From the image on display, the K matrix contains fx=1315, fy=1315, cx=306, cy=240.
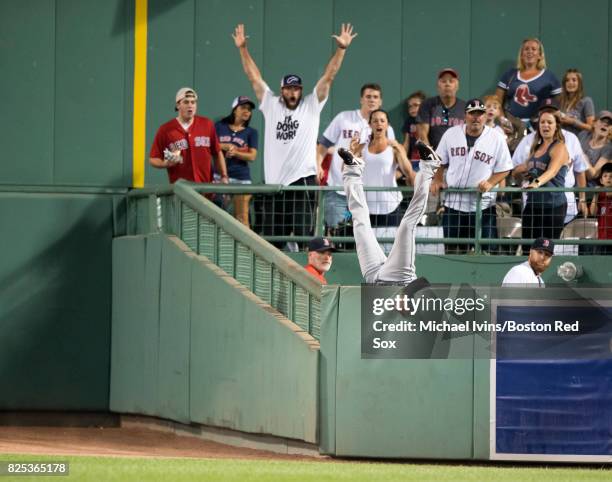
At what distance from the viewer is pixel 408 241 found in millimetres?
12727

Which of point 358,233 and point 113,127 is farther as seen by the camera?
point 113,127

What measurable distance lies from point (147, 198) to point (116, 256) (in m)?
1.10

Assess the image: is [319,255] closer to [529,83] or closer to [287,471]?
[287,471]

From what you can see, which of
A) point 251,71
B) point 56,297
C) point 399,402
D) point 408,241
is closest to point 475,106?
point 408,241

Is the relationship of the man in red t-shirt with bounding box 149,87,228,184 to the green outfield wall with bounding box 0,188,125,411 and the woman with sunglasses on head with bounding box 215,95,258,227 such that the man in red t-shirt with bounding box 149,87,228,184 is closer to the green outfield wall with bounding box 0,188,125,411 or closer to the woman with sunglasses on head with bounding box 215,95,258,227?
the woman with sunglasses on head with bounding box 215,95,258,227

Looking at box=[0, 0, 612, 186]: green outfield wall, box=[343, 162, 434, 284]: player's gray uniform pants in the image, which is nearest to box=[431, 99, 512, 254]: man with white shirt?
box=[343, 162, 434, 284]: player's gray uniform pants

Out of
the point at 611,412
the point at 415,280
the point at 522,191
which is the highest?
the point at 522,191

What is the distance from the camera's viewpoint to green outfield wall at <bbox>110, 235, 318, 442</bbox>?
512 inches

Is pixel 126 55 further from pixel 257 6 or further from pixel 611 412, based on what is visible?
pixel 611 412

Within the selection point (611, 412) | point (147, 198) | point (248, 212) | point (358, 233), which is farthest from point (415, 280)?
point (147, 198)

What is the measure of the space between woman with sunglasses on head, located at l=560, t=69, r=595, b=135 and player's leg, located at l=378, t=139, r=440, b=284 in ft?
14.2

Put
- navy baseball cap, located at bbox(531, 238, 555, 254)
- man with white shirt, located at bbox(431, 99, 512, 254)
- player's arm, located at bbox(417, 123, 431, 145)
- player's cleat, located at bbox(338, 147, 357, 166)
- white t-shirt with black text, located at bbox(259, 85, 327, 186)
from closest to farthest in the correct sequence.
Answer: player's cleat, located at bbox(338, 147, 357, 166) < navy baseball cap, located at bbox(531, 238, 555, 254) < man with white shirt, located at bbox(431, 99, 512, 254) < white t-shirt with black text, located at bbox(259, 85, 327, 186) < player's arm, located at bbox(417, 123, 431, 145)

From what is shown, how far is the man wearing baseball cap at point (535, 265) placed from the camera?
13688mm

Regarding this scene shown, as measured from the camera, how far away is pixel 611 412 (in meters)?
12.3
